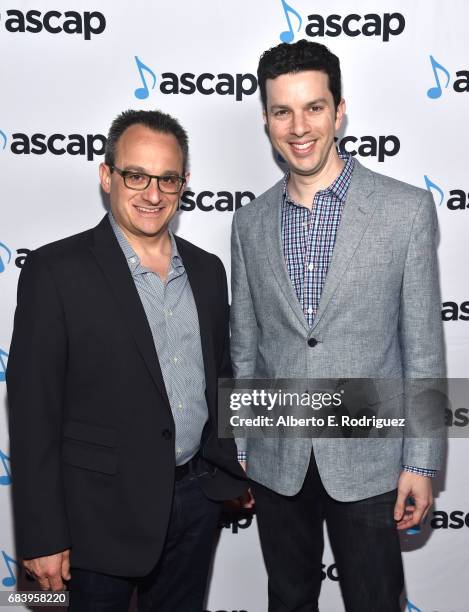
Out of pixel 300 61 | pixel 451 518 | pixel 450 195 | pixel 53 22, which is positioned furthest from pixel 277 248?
pixel 451 518

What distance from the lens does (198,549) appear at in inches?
85.7

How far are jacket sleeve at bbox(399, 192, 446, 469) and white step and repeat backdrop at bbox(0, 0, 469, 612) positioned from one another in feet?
2.45

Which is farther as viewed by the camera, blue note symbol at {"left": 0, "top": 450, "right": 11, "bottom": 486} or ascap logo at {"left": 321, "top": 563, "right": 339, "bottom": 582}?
ascap logo at {"left": 321, "top": 563, "right": 339, "bottom": 582}

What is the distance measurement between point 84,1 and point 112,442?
1.79m

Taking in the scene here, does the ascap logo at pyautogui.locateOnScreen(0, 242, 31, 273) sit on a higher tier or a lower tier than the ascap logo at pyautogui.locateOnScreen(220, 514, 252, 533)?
higher

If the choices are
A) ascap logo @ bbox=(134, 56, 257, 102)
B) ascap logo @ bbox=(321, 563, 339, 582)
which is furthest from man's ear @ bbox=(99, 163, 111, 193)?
ascap logo @ bbox=(321, 563, 339, 582)

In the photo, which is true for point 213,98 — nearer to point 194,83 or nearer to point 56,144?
point 194,83

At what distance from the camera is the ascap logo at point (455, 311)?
2781mm

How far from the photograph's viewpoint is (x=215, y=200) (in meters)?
2.74

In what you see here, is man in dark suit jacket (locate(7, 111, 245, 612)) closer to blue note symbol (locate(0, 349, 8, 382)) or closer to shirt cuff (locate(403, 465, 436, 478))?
shirt cuff (locate(403, 465, 436, 478))

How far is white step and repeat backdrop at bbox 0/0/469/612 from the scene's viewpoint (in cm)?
260

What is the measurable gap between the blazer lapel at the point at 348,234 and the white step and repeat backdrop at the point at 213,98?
0.70m

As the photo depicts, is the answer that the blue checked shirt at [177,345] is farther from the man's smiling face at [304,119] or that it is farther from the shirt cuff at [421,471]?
the shirt cuff at [421,471]

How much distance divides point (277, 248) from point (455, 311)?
1063 millimetres
